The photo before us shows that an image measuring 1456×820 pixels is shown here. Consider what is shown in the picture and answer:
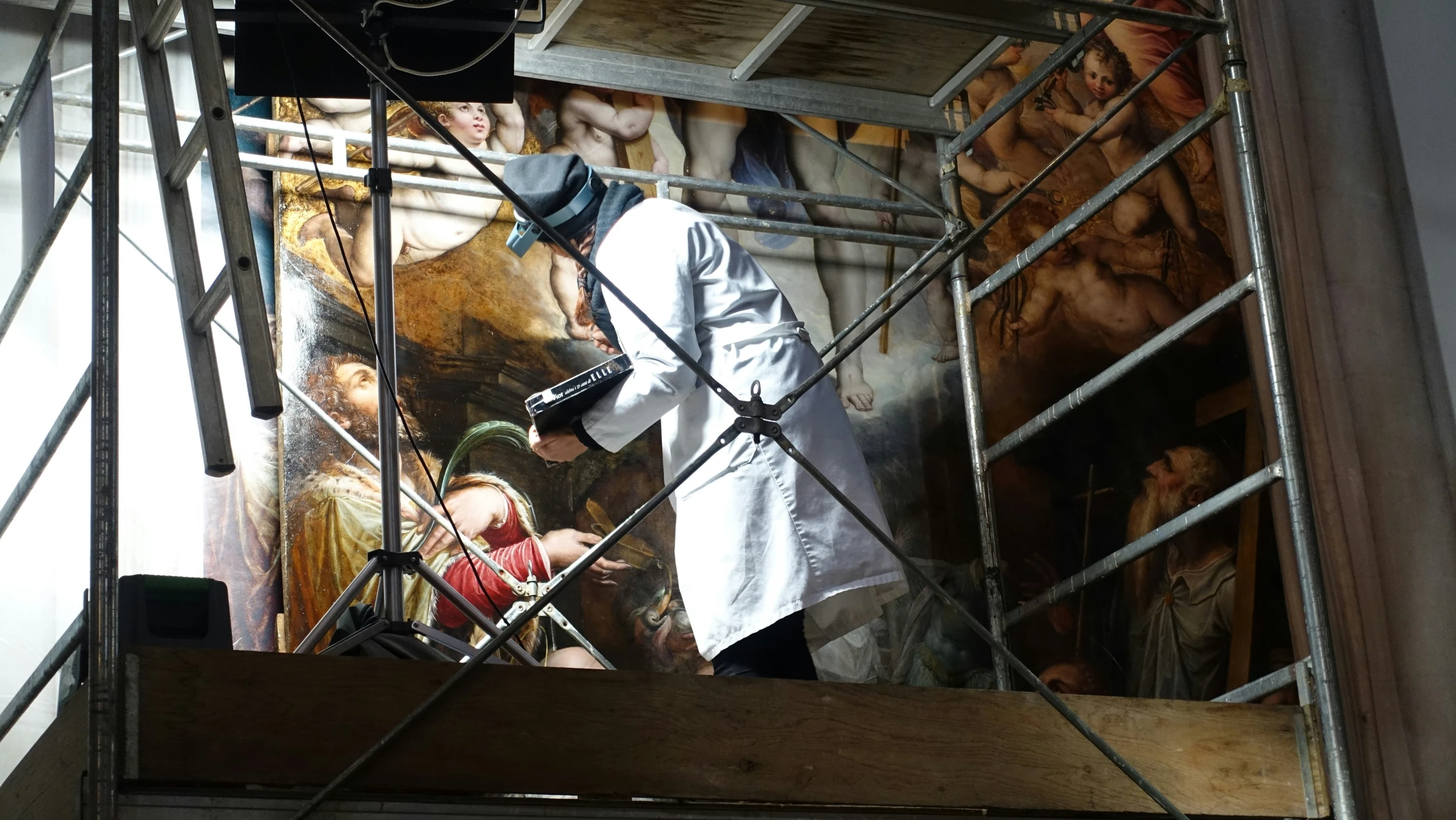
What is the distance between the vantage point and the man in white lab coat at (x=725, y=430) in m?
3.40

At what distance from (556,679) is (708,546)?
85 cm

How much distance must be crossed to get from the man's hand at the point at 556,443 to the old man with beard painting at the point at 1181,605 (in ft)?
7.32

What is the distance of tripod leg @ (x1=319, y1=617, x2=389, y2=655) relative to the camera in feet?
9.14

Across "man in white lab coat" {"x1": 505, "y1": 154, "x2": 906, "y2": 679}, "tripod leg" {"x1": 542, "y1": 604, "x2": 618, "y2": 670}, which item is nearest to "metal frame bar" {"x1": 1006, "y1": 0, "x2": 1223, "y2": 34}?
"man in white lab coat" {"x1": 505, "y1": 154, "x2": 906, "y2": 679}

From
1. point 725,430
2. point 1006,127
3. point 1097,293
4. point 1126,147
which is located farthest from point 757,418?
point 1126,147

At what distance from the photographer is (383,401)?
10.1 feet

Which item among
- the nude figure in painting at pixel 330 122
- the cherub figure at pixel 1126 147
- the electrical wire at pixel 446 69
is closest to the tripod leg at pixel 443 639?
the electrical wire at pixel 446 69

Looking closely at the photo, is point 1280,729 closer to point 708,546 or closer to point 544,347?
point 708,546

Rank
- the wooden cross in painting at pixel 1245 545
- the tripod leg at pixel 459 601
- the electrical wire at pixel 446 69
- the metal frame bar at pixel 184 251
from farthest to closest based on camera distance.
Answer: the wooden cross in painting at pixel 1245 545 < the electrical wire at pixel 446 69 < the tripod leg at pixel 459 601 < the metal frame bar at pixel 184 251

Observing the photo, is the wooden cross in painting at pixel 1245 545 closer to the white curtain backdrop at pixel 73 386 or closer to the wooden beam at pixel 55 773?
the white curtain backdrop at pixel 73 386

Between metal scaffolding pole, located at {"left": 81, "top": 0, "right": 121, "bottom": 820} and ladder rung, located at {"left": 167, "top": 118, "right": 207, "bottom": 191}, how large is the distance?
0.13 meters

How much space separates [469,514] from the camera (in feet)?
Result: 14.8

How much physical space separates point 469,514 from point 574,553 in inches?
12.0

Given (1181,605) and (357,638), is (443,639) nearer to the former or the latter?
(357,638)
